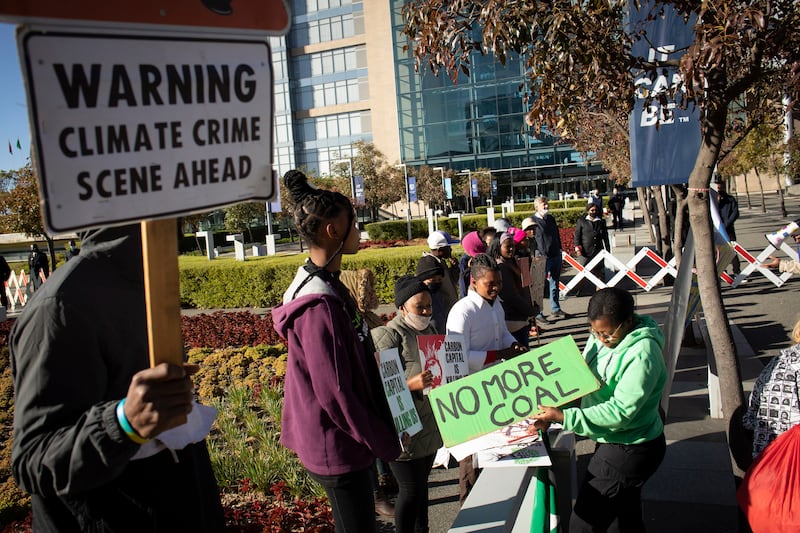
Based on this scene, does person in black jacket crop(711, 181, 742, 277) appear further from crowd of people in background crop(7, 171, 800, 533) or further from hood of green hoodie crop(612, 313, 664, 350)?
hood of green hoodie crop(612, 313, 664, 350)

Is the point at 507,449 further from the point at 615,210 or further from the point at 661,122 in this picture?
the point at 615,210

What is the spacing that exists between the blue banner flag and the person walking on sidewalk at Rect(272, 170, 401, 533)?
3.35m

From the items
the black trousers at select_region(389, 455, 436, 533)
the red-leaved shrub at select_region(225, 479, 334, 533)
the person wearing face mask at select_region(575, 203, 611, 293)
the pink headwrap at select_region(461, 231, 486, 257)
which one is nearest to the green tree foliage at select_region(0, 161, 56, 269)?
the person wearing face mask at select_region(575, 203, 611, 293)

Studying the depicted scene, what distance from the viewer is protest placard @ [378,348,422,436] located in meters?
2.96

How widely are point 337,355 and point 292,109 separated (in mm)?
77440

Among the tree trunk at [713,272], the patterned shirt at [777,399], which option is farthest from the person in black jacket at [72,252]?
the tree trunk at [713,272]

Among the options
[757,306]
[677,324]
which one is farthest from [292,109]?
[677,324]

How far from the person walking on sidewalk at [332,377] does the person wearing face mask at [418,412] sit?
55 centimetres

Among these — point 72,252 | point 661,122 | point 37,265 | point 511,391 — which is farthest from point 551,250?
point 37,265

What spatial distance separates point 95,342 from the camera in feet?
5.59

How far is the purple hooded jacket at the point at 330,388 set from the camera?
2619mm

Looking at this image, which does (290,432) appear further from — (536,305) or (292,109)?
(292,109)

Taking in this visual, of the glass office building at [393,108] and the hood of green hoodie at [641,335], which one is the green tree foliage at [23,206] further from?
the glass office building at [393,108]

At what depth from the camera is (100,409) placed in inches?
63.4
